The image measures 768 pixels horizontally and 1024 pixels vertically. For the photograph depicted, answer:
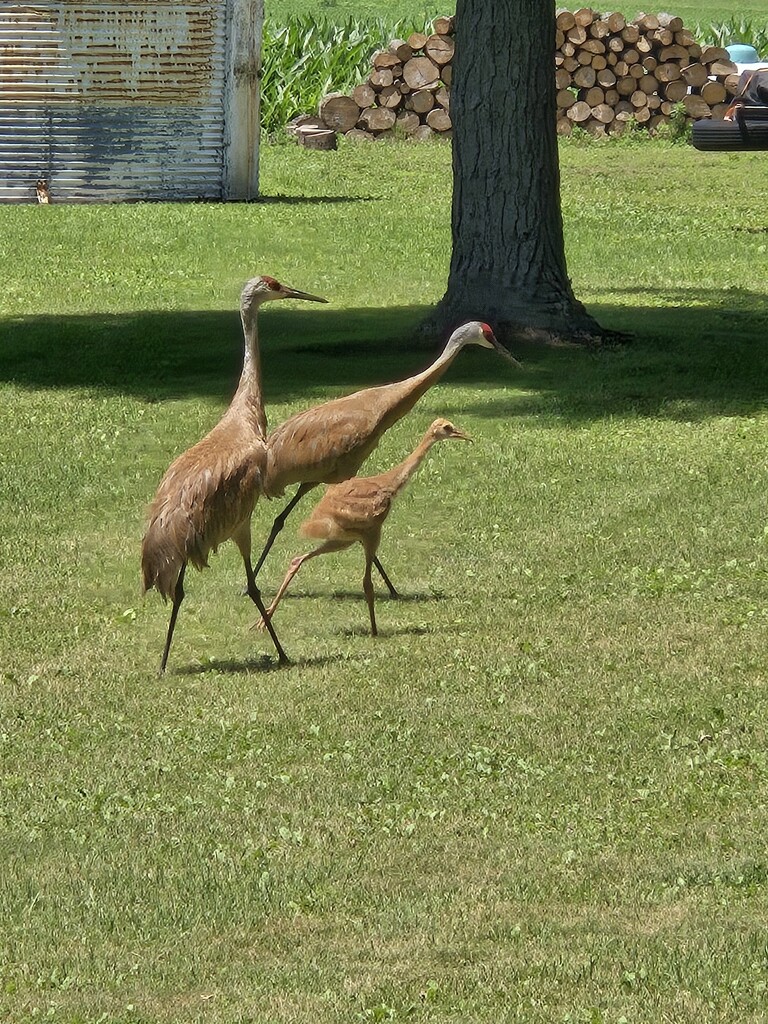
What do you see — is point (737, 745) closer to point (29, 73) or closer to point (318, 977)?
point (318, 977)

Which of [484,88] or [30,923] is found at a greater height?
[484,88]

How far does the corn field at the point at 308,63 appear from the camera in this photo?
34.7 metres

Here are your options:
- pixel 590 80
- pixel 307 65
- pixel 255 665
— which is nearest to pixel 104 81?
pixel 307 65

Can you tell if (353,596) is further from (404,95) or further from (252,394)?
(404,95)

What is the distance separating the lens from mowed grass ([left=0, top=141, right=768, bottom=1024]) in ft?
17.3

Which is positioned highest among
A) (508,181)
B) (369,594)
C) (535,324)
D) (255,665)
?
(508,181)

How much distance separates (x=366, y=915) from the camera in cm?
558

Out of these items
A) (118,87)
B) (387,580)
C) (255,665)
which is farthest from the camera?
(118,87)

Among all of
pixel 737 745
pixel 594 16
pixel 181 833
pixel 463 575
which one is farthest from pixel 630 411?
pixel 594 16

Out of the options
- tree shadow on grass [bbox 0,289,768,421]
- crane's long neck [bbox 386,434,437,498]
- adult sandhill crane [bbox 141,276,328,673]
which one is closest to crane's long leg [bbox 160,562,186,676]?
adult sandhill crane [bbox 141,276,328,673]

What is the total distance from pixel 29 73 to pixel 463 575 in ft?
60.0

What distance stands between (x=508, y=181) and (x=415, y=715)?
30.5ft

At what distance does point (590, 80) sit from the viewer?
110 ft

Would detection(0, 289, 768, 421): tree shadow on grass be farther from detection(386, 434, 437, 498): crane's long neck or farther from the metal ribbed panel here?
the metal ribbed panel
